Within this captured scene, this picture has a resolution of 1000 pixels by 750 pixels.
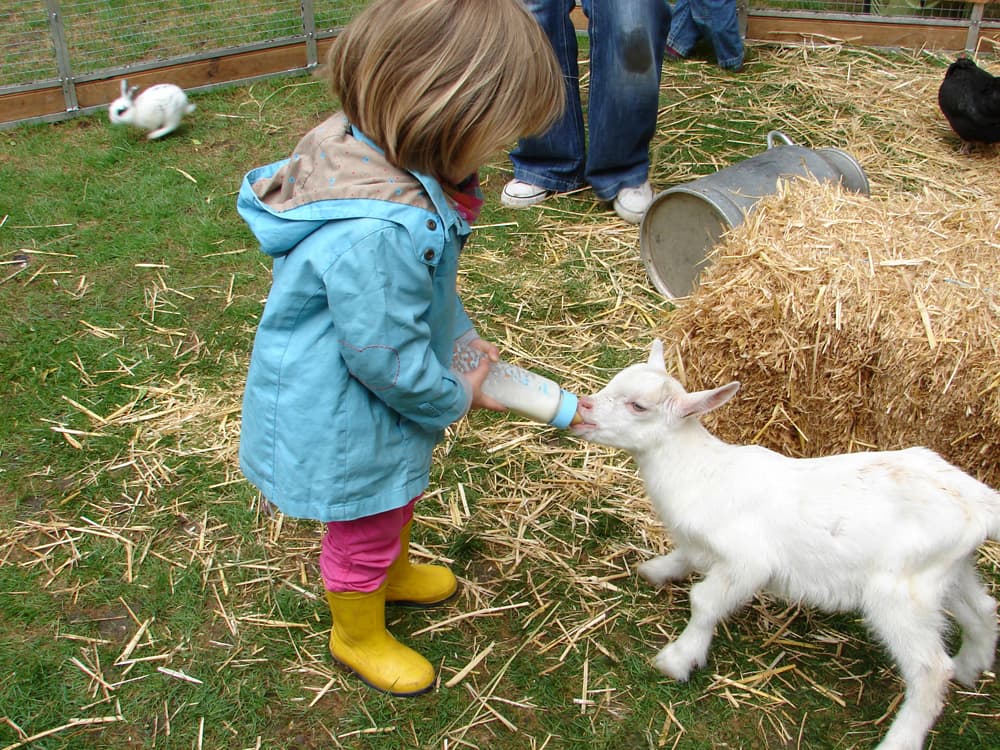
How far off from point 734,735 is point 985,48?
721 cm

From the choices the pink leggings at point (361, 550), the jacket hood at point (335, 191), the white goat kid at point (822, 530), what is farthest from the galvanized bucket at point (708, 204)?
the jacket hood at point (335, 191)

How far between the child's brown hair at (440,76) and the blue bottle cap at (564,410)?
92cm

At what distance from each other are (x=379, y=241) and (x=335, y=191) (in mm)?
179

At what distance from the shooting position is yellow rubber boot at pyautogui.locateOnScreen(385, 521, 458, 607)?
3.42 metres

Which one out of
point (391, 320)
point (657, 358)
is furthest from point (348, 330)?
point (657, 358)

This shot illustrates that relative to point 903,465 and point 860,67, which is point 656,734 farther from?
point 860,67

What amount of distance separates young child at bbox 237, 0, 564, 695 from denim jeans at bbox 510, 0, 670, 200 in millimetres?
2973

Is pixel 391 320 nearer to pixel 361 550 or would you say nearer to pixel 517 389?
pixel 517 389

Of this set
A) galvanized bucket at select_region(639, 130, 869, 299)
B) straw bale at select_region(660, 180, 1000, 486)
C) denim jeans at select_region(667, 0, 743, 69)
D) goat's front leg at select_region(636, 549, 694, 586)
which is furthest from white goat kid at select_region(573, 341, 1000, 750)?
denim jeans at select_region(667, 0, 743, 69)

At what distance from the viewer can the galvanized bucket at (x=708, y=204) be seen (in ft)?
15.8

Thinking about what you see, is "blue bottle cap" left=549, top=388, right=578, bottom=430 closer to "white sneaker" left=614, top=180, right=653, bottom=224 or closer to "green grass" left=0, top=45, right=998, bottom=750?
"green grass" left=0, top=45, right=998, bottom=750

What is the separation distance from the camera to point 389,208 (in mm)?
2318

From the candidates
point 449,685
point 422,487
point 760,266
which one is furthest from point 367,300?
point 760,266

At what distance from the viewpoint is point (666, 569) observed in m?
3.56
